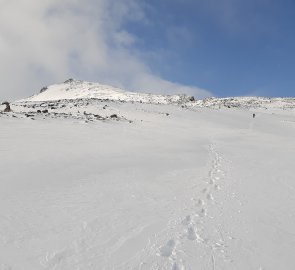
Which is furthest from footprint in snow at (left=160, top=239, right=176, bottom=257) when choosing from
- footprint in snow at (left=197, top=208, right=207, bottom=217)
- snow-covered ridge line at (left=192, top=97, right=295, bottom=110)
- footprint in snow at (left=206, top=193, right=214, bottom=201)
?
snow-covered ridge line at (left=192, top=97, right=295, bottom=110)

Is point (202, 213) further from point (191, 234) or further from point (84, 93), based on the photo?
point (84, 93)

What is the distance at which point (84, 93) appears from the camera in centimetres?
14462

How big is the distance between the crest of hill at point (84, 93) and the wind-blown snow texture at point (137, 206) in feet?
332

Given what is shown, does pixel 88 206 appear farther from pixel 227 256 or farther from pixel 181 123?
pixel 181 123

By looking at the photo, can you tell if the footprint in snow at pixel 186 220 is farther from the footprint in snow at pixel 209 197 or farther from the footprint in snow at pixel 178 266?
the footprint in snow at pixel 178 266

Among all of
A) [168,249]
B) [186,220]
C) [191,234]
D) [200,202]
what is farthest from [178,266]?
[200,202]

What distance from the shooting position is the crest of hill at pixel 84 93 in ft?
416

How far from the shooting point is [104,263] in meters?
6.39

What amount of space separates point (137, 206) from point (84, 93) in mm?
137929

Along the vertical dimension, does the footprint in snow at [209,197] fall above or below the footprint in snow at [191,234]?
above

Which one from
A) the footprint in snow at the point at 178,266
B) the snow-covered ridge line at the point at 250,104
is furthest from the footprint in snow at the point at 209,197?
the snow-covered ridge line at the point at 250,104

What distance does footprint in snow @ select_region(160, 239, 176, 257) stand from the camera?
6891mm

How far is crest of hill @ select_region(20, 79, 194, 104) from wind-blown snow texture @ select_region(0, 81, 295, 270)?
332 ft

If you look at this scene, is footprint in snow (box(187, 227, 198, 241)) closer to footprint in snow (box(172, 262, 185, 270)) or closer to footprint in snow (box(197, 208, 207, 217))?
footprint in snow (box(197, 208, 207, 217))
